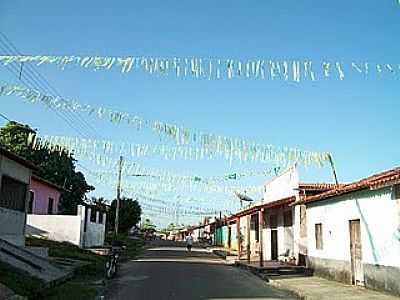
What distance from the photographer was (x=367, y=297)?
532 inches

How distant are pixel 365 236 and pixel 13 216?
1301cm

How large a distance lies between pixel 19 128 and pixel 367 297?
29664mm

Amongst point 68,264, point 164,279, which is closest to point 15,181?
point 68,264

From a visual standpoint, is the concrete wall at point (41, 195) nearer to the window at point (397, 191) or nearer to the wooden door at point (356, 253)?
the wooden door at point (356, 253)

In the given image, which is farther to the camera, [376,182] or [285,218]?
[285,218]

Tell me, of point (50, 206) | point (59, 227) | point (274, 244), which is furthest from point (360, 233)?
point (50, 206)

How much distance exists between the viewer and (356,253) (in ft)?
55.2

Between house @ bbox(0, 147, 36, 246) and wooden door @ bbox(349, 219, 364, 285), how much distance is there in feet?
41.0

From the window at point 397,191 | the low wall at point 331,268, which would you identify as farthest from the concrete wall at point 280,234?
the window at point 397,191

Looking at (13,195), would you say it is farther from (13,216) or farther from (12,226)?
(12,226)

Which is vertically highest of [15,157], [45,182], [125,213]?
[45,182]

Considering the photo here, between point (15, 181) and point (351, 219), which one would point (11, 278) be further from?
point (351, 219)

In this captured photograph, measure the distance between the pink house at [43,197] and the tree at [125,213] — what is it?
2080 cm

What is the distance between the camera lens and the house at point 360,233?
13.9 metres
